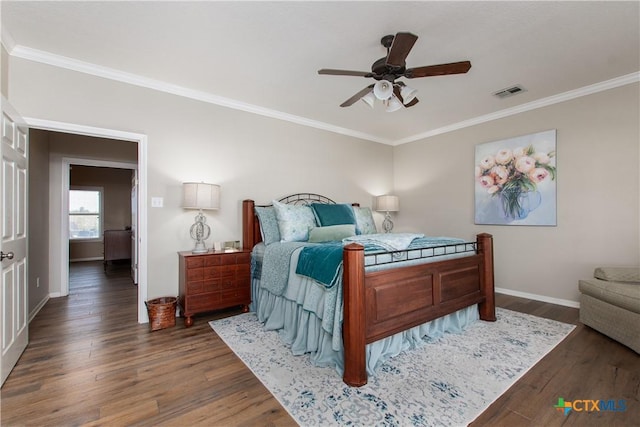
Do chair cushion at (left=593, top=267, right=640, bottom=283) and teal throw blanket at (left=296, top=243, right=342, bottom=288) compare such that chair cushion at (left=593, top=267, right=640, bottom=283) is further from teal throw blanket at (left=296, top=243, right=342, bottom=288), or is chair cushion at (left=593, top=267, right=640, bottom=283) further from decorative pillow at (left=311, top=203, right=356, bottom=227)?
teal throw blanket at (left=296, top=243, right=342, bottom=288)

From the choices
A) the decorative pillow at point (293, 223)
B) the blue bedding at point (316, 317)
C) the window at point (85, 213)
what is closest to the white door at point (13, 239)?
the blue bedding at point (316, 317)

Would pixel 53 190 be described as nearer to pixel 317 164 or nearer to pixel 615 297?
pixel 317 164

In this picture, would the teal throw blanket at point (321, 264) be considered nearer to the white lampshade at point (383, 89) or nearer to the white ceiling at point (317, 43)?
the white lampshade at point (383, 89)

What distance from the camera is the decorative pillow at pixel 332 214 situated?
3678 millimetres

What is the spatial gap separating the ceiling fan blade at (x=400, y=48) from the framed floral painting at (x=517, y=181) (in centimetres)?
274

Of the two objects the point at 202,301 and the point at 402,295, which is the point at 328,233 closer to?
the point at 402,295

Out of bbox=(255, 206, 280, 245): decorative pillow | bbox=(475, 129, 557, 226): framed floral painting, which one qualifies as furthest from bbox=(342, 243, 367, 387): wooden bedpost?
bbox=(475, 129, 557, 226): framed floral painting

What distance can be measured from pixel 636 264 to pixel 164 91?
5.57 meters

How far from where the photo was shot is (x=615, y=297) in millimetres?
2564

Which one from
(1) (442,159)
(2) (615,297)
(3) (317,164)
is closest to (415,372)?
(2) (615,297)

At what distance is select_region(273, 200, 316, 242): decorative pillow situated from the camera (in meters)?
3.39

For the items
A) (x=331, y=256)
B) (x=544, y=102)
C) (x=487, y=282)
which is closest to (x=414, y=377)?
(x=331, y=256)

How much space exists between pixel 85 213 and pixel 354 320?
886cm

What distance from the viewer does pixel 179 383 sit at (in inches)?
78.0
